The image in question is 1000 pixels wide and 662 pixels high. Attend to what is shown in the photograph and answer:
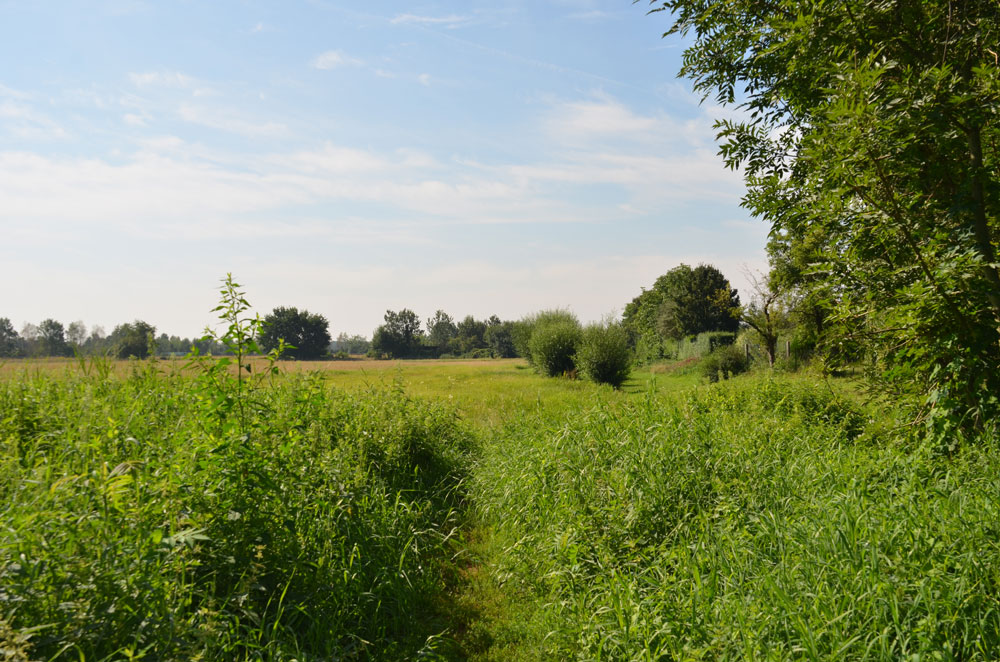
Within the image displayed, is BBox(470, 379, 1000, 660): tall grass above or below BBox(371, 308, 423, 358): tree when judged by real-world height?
below

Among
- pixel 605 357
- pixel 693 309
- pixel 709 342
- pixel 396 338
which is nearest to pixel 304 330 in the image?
pixel 396 338

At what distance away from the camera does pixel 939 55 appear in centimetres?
487

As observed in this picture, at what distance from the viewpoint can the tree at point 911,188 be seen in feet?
13.8

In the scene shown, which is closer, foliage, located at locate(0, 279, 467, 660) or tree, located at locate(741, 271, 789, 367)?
foliage, located at locate(0, 279, 467, 660)

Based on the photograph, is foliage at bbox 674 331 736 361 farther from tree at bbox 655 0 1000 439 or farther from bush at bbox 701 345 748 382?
tree at bbox 655 0 1000 439

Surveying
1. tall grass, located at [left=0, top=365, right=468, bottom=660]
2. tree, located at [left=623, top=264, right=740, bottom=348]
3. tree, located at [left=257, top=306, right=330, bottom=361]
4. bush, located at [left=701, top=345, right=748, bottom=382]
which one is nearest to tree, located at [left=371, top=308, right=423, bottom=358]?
tree, located at [left=257, top=306, right=330, bottom=361]

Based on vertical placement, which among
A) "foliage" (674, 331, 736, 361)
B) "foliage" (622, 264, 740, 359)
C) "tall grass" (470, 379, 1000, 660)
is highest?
"foliage" (622, 264, 740, 359)

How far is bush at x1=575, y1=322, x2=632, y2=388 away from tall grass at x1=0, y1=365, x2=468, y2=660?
47.5 feet

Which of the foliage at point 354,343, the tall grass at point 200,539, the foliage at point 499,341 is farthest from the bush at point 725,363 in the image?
the foliage at point 354,343

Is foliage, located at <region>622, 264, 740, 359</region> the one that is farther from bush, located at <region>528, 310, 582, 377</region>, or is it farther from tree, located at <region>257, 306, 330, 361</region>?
tree, located at <region>257, 306, 330, 361</region>

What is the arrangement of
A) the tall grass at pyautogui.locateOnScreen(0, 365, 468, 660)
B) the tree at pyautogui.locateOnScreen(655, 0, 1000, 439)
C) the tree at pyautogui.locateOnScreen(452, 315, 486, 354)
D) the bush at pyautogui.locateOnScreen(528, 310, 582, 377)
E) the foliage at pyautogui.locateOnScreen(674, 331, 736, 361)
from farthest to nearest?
the tree at pyautogui.locateOnScreen(452, 315, 486, 354) < the foliage at pyautogui.locateOnScreen(674, 331, 736, 361) < the bush at pyautogui.locateOnScreen(528, 310, 582, 377) < the tree at pyautogui.locateOnScreen(655, 0, 1000, 439) < the tall grass at pyautogui.locateOnScreen(0, 365, 468, 660)

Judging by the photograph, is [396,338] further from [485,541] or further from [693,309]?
[485,541]

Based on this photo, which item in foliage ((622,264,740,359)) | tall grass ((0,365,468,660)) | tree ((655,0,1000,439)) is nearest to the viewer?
tall grass ((0,365,468,660))

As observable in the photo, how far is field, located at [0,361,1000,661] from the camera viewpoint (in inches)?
101
